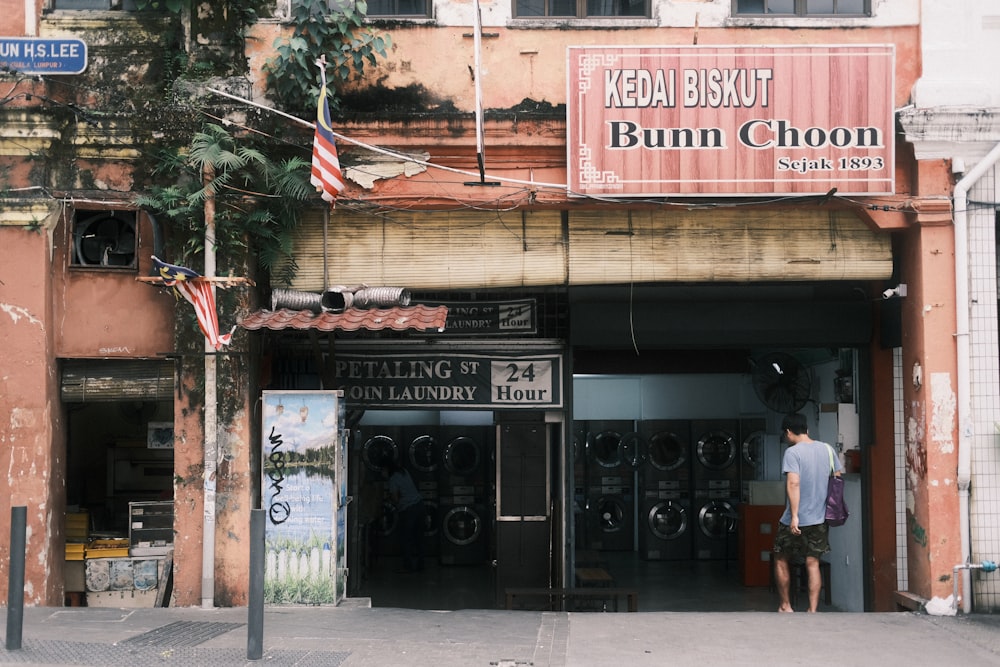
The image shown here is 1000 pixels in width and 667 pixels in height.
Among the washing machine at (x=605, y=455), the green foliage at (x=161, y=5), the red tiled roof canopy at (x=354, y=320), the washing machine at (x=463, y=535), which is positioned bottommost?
the washing machine at (x=463, y=535)

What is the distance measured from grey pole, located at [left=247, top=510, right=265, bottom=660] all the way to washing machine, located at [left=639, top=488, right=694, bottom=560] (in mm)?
9673

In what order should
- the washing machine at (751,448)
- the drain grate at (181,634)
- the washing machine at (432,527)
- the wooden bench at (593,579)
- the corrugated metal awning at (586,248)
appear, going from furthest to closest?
the washing machine at (751,448) < the washing machine at (432,527) < the wooden bench at (593,579) < the corrugated metal awning at (586,248) < the drain grate at (181,634)

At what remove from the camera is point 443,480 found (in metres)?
16.3

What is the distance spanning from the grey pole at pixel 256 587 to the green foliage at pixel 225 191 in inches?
142

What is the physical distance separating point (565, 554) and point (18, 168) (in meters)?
7.11

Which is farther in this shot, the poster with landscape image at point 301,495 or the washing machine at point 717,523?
the washing machine at point 717,523

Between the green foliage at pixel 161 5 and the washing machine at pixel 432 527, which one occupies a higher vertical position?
the green foliage at pixel 161 5

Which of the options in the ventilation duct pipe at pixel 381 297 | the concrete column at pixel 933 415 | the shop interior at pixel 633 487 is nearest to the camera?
the concrete column at pixel 933 415

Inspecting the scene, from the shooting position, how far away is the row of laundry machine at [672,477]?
656 inches

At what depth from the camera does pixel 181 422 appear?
10367 millimetres

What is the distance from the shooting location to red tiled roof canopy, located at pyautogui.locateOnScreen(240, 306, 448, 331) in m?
9.62

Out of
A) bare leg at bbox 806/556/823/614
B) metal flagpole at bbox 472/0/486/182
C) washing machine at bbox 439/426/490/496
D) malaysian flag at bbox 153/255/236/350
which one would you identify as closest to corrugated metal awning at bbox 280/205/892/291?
metal flagpole at bbox 472/0/486/182

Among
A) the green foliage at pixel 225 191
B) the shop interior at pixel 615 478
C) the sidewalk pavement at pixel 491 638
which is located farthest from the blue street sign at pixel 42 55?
the sidewalk pavement at pixel 491 638

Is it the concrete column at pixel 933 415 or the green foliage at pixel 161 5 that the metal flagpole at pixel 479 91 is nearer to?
the green foliage at pixel 161 5
